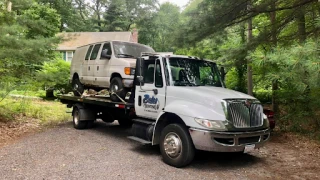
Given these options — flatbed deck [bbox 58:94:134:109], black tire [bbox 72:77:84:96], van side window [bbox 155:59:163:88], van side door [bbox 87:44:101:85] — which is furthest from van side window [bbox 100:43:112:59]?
van side window [bbox 155:59:163:88]

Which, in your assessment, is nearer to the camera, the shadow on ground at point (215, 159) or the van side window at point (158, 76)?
the shadow on ground at point (215, 159)

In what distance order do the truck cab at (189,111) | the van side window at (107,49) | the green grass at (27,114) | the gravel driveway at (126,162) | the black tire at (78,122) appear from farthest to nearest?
the green grass at (27,114), the black tire at (78,122), the van side window at (107,49), the truck cab at (189,111), the gravel driveway at (126,162)

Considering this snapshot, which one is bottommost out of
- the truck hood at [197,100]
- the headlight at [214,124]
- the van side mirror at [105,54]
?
the headlight at [214,124]

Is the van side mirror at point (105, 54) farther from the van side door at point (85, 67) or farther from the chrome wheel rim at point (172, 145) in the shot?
the chrome wheel rim at point (172, 145)

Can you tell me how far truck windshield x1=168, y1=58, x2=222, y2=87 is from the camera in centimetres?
623

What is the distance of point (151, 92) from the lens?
642cm

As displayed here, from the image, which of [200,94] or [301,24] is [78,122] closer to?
[200,94]

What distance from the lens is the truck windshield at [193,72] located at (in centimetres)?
623

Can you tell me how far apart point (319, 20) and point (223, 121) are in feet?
7.42

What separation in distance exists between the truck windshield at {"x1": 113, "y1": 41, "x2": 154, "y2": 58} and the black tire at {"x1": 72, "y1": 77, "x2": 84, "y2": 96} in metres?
2.53

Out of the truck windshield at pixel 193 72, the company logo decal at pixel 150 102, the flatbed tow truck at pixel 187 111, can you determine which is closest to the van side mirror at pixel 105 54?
the flatbed tow truck at pixel 187 111

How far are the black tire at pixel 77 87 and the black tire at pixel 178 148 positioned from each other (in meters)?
4.95

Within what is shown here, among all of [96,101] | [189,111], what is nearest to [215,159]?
[189,111]

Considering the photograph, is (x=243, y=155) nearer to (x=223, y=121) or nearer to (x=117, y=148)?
(x=223, y=121)
